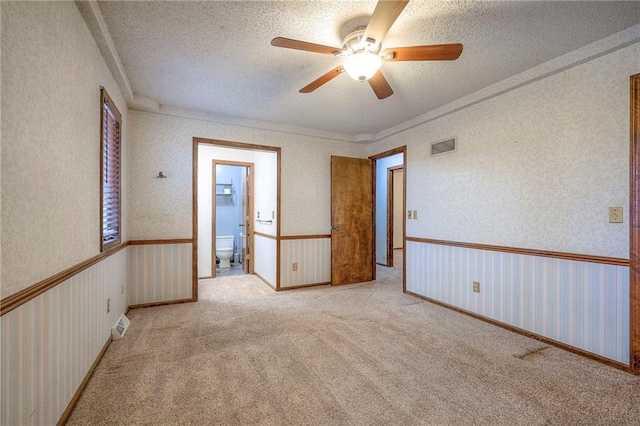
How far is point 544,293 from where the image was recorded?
255cm

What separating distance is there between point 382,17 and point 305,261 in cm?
343

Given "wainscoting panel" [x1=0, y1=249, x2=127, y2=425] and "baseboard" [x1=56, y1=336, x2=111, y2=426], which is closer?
"wainscoting panel" [x1=0, y1=249, x2=127, y2=425]

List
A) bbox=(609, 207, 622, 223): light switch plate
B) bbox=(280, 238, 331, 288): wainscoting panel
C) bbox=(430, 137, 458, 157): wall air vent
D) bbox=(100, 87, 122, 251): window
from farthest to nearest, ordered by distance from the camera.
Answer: bbox=(280, 238, 331, 288): wainscoting panel, bbox=(430, 137, 458, 157): wall air vent, bbox=(100, 87, 122, 251): window, bbox=(609, 207, 622, 223): light switch plate

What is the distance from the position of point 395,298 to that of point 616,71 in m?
3.02

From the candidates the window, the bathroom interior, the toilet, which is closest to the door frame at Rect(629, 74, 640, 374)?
the window

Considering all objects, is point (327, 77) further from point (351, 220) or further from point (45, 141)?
point (351, 220)

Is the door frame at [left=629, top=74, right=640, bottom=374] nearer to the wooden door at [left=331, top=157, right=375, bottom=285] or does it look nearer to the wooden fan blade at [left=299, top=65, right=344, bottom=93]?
the wooden fan blade at [left=299, top=65, right=344, bottom=93]

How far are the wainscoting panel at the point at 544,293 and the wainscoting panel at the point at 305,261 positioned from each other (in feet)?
5.32

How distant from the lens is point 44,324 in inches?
52.2

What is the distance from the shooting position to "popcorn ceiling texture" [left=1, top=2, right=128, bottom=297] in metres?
1.08

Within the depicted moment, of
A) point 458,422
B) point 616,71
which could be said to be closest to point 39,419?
point 458,422

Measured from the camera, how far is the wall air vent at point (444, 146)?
338 centimetres

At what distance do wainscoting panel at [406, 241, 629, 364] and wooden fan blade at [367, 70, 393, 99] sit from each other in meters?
2.00

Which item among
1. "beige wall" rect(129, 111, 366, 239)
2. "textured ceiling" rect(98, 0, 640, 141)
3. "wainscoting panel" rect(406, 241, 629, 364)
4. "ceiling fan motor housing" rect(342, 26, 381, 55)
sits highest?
"textured ceiling" rect(98, 0, 640, 141)
